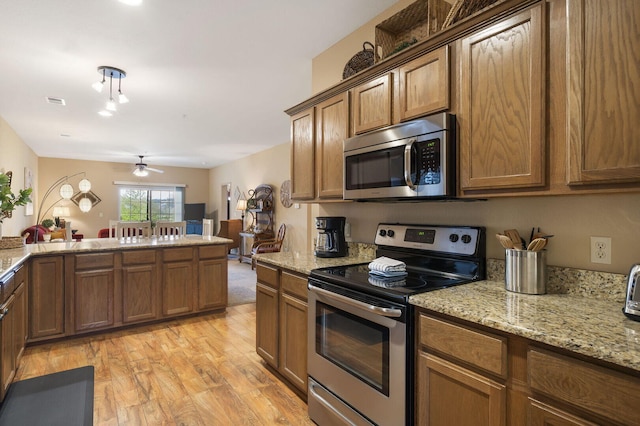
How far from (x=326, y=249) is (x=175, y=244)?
6.44 ft

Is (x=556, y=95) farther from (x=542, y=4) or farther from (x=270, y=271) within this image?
(x=270, y=271)

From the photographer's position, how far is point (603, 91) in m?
1.15

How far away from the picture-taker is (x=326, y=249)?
2578 mm

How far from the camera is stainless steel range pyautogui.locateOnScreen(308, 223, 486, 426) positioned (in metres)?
1.45

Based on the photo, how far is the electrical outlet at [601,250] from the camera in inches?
54.4

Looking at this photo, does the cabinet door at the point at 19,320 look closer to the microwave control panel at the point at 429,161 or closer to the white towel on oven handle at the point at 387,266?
the white towel on oven handle at the point at 387,266

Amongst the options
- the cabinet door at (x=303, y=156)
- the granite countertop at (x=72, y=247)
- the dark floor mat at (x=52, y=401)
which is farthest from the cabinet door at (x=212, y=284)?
the cabinet door at (x=303, y=156)

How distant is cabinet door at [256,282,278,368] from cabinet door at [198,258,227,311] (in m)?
1.49

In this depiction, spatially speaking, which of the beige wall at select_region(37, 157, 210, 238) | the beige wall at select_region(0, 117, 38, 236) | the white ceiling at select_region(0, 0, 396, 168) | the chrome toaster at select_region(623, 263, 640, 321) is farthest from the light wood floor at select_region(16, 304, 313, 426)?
the beige wall at select_region(37, 157, 210, 238)

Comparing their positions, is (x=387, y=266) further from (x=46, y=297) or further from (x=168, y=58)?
(x=46, y=297)

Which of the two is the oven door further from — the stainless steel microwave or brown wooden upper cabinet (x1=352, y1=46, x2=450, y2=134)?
brown wooden upper cabinet (x1=352, y1=46, x2=450, y2=134)

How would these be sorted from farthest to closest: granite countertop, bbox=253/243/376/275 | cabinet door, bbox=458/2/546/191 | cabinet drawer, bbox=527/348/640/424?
1. granite countertop, bbox=253/243/376/275
2. cabinet door, bbox=458/2/546/191
3. cabinet drawer, bbox=527/348/640/424

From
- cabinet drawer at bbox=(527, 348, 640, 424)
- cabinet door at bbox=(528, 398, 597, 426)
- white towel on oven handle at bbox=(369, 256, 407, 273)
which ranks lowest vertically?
cabinet door at bbox=(528, 398, 597, 426)

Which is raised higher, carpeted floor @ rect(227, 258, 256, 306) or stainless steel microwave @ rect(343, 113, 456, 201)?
stainless steel microwave @ rect(343, 113, 456, 201)
